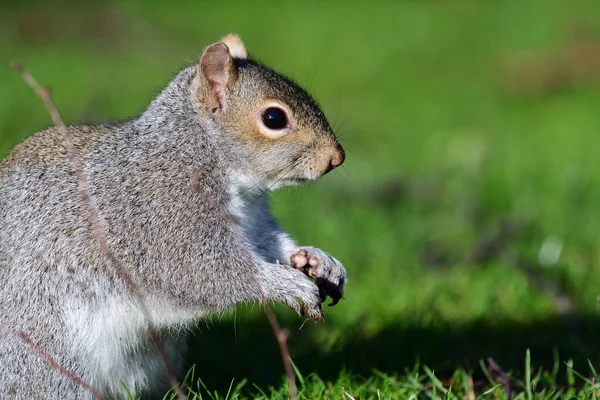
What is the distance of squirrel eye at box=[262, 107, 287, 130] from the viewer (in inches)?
133

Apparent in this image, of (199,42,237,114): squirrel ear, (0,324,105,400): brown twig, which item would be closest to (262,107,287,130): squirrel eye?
(199,42,237,114): squirrel ear

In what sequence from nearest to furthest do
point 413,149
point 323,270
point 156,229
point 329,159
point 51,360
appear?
point 51,360, point 156,229, point 329,159, point 323,270, point 413,149

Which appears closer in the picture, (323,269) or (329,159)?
(329,159)

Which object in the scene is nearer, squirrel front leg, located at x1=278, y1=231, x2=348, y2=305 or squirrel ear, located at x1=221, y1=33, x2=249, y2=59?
squirrel front leg, located at x1=278, y1=231, x2=348, y2=305

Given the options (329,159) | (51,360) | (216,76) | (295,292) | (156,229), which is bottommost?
(51,360)

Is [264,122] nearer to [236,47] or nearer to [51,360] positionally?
[236,47]

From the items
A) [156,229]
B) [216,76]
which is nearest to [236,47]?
[216,76]

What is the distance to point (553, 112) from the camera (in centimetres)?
890

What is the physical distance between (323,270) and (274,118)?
59 centimetres

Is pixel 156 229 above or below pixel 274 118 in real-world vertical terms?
below

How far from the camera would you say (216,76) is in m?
3.41

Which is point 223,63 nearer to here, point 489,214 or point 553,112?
point 489,214

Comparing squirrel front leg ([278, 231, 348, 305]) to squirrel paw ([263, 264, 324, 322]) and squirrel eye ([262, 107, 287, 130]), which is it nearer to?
squirrel paw ([263, 264, 324, 322])

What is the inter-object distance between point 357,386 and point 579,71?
734 cm
